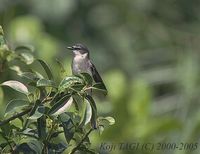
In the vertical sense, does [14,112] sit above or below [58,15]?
above

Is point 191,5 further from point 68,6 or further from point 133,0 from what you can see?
point 68,6

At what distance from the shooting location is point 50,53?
7070 millimetres

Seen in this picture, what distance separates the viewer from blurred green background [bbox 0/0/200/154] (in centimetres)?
601

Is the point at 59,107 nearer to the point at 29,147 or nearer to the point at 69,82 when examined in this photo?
the point at 69,82

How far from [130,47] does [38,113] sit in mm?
6035

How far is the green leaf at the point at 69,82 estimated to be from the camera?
3367 millimetres

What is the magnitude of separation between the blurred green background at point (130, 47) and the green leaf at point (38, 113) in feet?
7.60

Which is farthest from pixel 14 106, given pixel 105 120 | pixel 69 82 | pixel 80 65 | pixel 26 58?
pixel 80 65

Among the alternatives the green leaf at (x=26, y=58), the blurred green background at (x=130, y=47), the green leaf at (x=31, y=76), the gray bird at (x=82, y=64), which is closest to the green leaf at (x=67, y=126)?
the green leaf at (x=31, y=76)

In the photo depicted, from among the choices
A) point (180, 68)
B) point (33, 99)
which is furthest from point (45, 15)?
point (33, 99)

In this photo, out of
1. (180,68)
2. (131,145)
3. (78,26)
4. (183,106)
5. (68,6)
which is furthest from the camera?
(78,26)

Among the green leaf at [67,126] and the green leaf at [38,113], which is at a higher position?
the green leaf at [38,113]

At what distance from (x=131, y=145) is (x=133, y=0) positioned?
4.45 m

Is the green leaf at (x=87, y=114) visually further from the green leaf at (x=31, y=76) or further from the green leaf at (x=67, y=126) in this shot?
the green leaf at (x=31, y=76)
